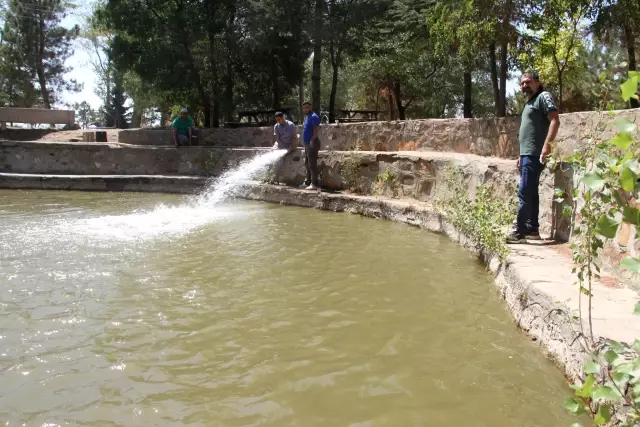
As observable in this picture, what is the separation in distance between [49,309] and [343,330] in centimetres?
209

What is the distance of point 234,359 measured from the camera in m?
2.92

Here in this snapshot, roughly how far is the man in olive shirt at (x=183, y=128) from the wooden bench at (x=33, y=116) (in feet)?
27.3

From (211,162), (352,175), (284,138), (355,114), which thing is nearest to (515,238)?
(352,175)

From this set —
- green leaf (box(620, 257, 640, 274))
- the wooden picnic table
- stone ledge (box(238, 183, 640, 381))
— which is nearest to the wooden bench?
the wooden picnic table

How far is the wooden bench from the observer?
57.8ft

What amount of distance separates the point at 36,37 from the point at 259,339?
3037 centimetres

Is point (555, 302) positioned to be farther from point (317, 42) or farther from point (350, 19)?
point (350, 19)

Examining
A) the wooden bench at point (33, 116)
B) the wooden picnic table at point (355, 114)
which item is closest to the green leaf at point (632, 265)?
the wooden picnic table at point (355, 114)

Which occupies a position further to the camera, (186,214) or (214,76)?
(214,76)

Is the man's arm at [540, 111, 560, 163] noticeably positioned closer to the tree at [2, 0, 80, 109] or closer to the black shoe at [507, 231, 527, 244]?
the black shoe at [507, 231, 527, 244]

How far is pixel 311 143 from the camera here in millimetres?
9141

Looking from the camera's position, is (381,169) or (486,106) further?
(486,106)

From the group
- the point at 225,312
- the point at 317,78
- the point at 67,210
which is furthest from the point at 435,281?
the point at 317,78

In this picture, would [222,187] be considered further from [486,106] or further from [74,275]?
[486,106]
